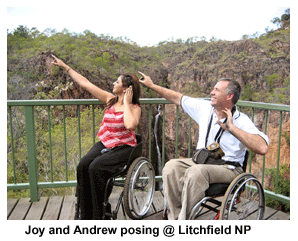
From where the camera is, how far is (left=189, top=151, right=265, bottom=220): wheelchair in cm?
160

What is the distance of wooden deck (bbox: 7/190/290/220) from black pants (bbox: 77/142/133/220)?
1.14 feet

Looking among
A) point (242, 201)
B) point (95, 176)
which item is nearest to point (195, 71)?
point (242, 201)

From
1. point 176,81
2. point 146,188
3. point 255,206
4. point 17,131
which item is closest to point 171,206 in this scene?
point 146,188

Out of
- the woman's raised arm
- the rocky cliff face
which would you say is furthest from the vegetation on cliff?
the woman's raised arm

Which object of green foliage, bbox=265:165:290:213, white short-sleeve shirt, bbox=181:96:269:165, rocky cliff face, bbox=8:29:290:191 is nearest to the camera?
white short-sleeve shirt, bbox=181:96:269:165

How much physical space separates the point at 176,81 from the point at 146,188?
25.4 meters

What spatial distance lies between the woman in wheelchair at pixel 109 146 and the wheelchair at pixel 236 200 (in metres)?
0.63

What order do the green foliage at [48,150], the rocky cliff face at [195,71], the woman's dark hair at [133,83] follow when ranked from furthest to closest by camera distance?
the rocky cliff face at [195,71]
the green foliage at [48,150]
the woman's dark hair at [133,83]

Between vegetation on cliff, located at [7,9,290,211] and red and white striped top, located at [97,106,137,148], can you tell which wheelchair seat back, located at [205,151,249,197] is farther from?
vegetation on cliff, located at [7,9,290,211]

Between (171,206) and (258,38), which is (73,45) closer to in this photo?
(258,38)

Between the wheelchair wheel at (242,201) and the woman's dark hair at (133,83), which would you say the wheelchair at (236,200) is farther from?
the woman's dark hair at (133,83)

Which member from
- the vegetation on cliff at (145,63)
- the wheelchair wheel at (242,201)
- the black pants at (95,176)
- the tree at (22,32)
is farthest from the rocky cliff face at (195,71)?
the wheelchair wheel at (242,201)

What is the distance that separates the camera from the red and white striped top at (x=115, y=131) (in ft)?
6.61

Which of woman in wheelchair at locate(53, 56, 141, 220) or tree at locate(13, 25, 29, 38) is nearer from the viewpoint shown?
woman in wheelchair at locate(53, 56, 141, 220)
